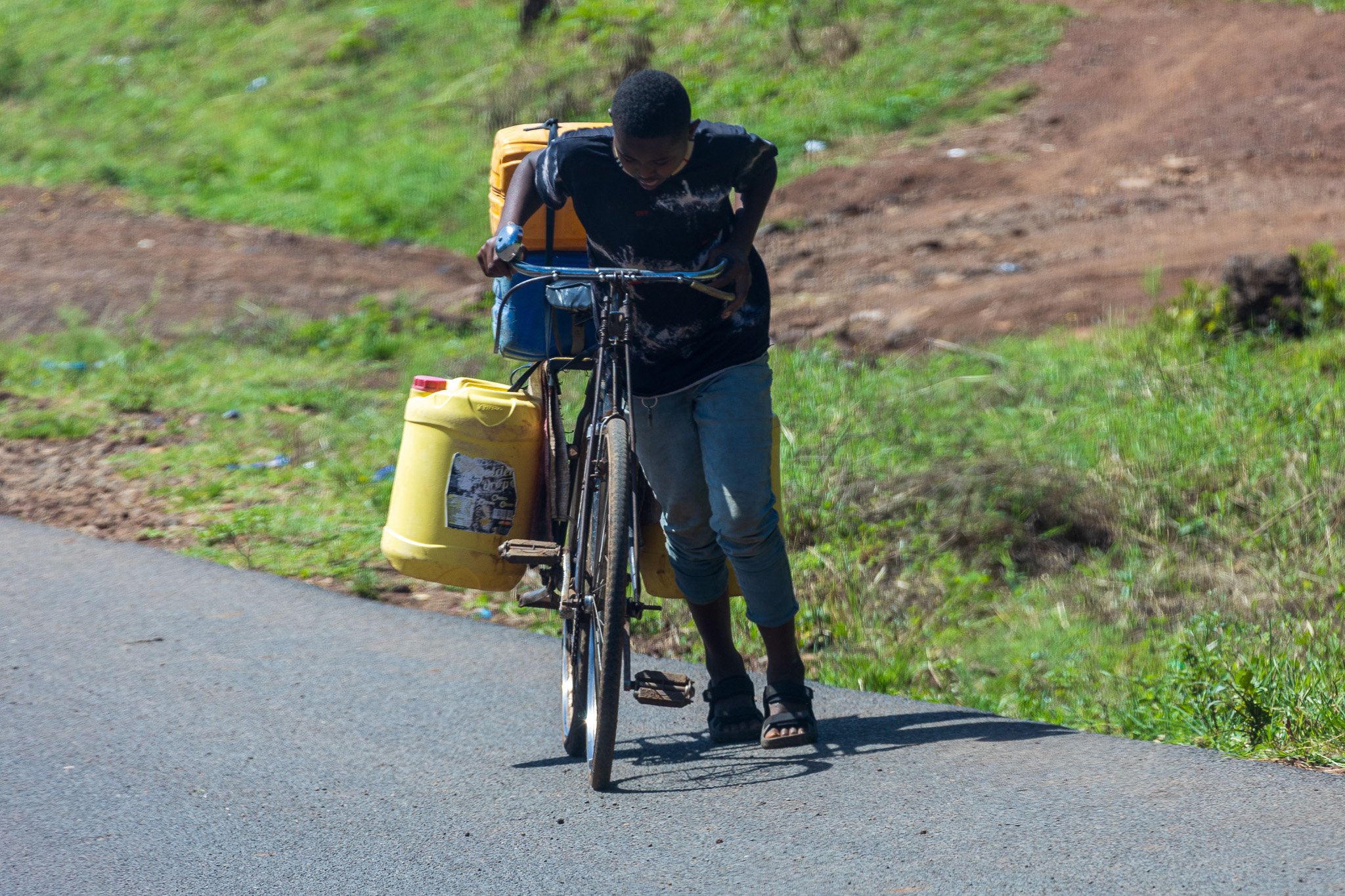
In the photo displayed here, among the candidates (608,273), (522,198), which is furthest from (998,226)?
(608,273)

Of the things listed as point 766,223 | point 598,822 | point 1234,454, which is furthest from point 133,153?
point 598,822

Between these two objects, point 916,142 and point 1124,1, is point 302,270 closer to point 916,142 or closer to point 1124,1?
point 916,142

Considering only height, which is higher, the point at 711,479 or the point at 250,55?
the point at 250,55

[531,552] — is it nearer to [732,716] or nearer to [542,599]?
[542,599]

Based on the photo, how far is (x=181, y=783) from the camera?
3992 mm

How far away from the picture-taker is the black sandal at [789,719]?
4188 mm

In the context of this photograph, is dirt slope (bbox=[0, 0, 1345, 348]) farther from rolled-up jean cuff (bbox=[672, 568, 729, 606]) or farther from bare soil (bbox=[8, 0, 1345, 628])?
rolled-up jean cuff (bbox=[672, 568, 729, 606])

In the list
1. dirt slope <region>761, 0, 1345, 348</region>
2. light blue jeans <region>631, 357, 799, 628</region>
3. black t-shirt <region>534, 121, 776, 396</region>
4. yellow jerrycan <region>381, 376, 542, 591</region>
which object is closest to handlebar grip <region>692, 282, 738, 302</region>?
black t-shirt <region>534, 121, 776, 396</region>

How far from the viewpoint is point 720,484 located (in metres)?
4.03

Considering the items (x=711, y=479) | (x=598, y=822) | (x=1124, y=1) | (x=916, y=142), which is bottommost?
(x=598, y=822)

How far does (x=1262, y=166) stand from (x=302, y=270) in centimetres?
904

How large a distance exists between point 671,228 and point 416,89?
15.9m

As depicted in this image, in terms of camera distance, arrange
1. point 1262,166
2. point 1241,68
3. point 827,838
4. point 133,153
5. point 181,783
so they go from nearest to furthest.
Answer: point 827,838 → point 181,783 → point 1262,166 → point 1241,68 → point 133,153

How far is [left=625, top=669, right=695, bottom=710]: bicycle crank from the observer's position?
3.81m
